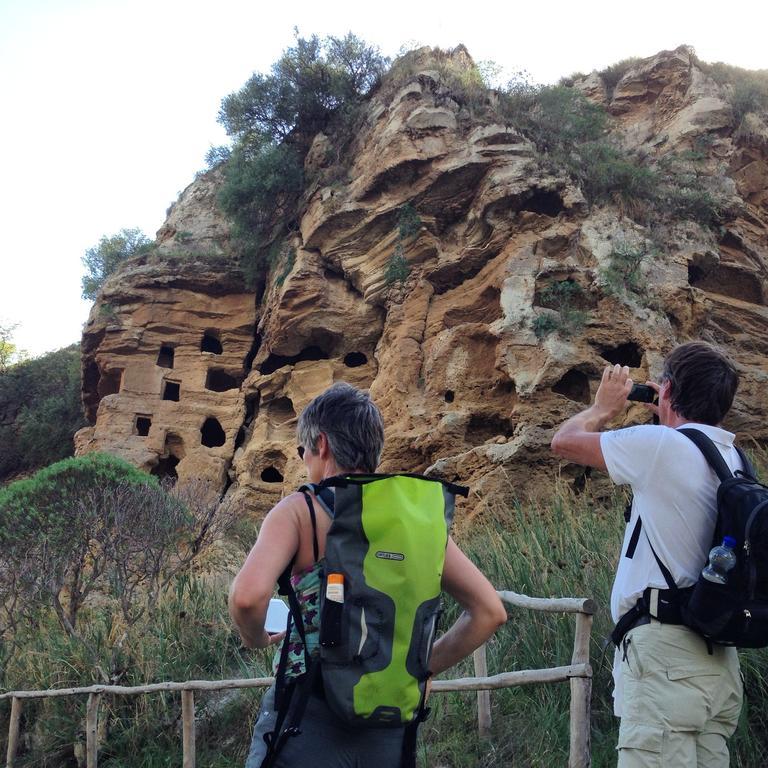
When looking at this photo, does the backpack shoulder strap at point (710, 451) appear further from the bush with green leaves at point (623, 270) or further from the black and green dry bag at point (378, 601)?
the bush with green leaves at point (623, 270)

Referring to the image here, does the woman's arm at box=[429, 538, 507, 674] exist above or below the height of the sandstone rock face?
below

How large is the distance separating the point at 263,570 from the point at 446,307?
11583 mm

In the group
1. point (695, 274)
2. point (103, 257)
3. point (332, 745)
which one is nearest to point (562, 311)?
point (695, 274)

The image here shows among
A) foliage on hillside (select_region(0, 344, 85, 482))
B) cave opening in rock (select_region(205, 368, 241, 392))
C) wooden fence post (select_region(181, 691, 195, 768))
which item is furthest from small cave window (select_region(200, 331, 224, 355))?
wooden fence post (select_region(181, 691, 195, 768))

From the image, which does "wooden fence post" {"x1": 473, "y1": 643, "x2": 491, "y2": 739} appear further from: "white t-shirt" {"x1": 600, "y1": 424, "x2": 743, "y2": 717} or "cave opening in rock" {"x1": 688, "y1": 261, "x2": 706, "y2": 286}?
"cave opening in rock" {"x1": 688, "y1": 261, "x2": 706, "y2": 286}

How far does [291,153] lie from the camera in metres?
18.1

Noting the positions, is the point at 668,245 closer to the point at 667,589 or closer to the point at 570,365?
the point at 570,365

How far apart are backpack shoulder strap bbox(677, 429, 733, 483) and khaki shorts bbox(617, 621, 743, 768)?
526mm

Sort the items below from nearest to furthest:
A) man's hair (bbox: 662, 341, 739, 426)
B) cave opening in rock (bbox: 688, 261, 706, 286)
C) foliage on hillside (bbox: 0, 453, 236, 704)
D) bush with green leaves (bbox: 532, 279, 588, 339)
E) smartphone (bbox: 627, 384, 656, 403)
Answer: man's hair (bbox: 662, 341, 739, 426)
smartphone (bbox: 627, 384, 656, 403)
foliage on hillside (bbox: 0, 453, 236, 704)
bush with green leaves (bbox: 532, 279, 588, 339)
cave opening in rock (bbox: 688, 261, 706, 286)

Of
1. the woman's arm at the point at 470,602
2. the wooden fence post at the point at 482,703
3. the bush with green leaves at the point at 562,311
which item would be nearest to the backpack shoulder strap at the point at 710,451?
the woman's arm at the point at 470,602

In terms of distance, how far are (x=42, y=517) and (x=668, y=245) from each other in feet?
36.1

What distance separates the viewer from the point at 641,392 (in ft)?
9.75

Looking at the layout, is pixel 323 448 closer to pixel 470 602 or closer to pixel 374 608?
pixel 374 608

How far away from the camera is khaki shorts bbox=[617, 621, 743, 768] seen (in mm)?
2271
